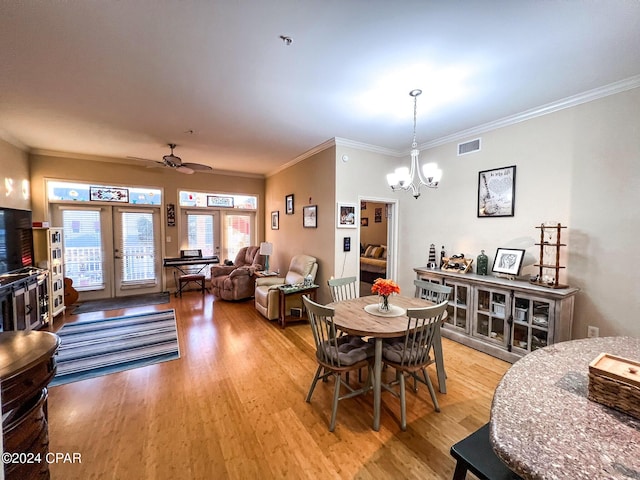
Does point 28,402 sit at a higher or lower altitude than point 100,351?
higher

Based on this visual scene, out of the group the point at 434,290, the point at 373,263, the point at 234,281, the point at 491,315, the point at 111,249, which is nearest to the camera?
the point at 434,290

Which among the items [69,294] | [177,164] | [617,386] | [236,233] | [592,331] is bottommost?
[69,294]

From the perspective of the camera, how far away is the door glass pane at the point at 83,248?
5.33 metres

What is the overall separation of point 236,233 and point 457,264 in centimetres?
524

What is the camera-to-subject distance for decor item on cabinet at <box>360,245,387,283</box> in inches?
258

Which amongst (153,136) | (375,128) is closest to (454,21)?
(375,128)

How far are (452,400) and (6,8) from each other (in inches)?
169

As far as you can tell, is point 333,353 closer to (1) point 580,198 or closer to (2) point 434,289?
(2) point 434,289

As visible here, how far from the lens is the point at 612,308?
8.82ft

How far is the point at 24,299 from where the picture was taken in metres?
3.43

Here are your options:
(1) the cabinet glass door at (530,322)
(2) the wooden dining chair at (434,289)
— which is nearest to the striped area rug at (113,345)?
(2) the wooden dining chair at (434,289)

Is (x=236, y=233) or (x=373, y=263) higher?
→ (x=236, y=233)

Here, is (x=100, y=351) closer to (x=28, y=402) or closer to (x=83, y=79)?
(x=28, y=402)

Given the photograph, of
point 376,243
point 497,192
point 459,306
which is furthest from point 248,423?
point 376,243
